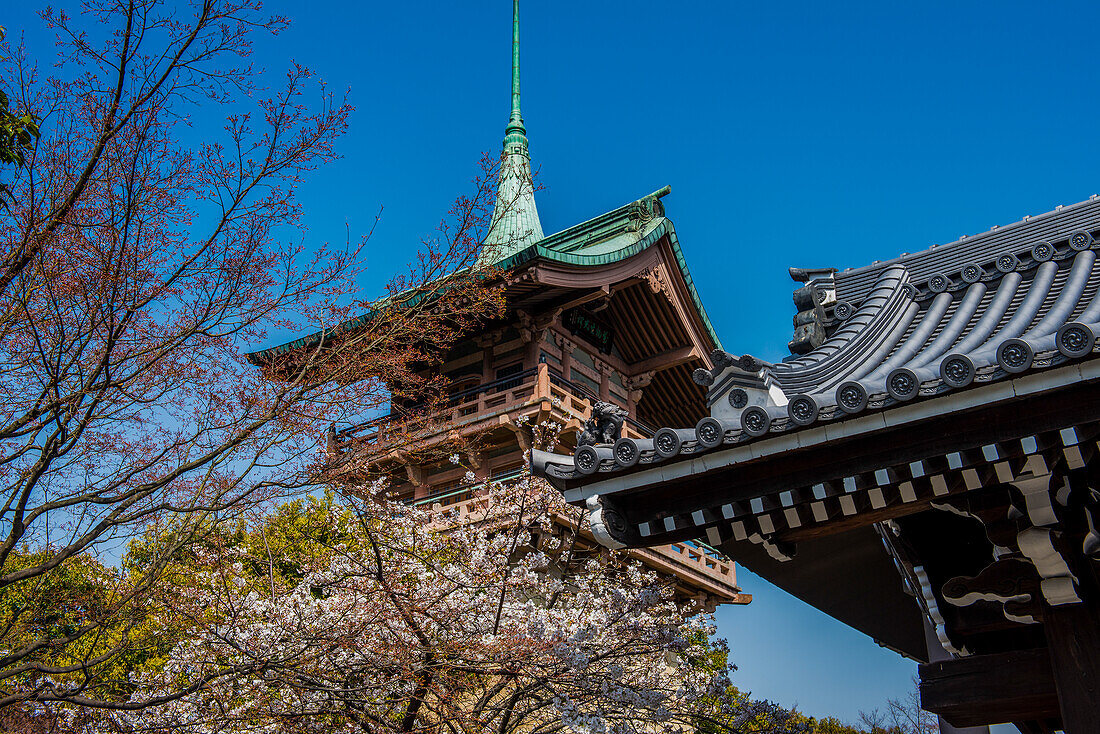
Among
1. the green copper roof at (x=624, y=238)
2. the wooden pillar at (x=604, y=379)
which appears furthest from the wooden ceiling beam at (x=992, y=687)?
the wooden pillar at (x=604, y=379)

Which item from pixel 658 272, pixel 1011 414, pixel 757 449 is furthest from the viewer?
pixel 658 272

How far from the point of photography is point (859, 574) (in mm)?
7363

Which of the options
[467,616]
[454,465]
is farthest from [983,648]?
[454,465]

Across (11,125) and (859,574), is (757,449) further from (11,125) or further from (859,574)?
(11,125)

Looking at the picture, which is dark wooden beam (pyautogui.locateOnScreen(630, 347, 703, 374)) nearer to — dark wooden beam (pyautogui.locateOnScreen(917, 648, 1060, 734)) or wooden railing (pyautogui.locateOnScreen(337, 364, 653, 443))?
wooden railing (pyautogui.locateOnScreen(337, 364, 653, 443))

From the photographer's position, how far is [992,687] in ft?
17.5

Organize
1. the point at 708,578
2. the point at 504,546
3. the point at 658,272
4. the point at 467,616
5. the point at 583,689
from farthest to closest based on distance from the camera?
the point at 658,272, the point at 708,578, the point at 504,546, the point at 467,616, the point at 583,689

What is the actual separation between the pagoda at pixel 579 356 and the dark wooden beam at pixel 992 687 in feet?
33.1

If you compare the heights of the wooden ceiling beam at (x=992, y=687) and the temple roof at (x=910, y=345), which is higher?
the temple roof at (x=910, y=345)

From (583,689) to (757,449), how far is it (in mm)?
4975

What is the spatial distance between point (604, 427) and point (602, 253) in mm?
13694

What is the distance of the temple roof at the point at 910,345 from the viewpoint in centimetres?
422

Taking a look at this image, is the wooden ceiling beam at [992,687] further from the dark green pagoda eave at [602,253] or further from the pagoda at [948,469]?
the dark green pagoda eave at [602,253]

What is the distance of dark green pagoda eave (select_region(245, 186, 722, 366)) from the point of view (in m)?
17.2
